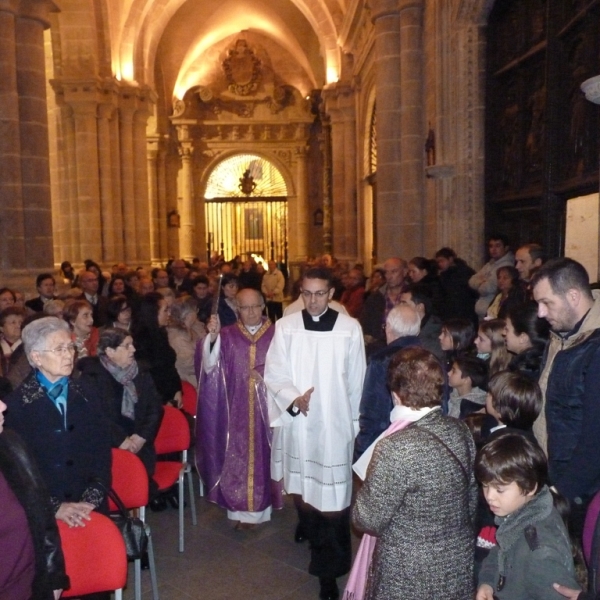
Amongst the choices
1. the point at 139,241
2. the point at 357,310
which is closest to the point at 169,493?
the point at 357,310

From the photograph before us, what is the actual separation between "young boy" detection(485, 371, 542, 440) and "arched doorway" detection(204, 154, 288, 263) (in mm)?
23578

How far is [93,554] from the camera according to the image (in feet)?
9.21

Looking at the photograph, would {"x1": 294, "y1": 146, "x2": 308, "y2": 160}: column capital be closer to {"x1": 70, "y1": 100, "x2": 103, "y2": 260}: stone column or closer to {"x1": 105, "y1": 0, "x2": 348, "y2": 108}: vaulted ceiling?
{"x1": 105, "y1": 0, "x2": 348, "y2": 108}: vaulted ceiling

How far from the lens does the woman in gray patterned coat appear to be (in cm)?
234

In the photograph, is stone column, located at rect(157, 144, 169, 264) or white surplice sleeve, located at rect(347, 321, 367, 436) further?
stone column, located at rect(157, 144, 169, 264)

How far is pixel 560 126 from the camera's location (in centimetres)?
613

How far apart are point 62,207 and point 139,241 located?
2.60 m

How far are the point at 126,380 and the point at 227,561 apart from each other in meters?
1.38

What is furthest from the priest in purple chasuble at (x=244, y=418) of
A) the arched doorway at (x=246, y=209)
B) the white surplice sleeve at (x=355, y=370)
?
the arched doorway at (x=246, y=209)

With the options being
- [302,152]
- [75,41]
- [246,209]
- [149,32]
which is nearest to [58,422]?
[75,41]

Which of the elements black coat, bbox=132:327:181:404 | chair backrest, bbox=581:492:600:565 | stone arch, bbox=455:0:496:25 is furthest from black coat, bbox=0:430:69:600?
stone arch, bbox=455:0:496:25

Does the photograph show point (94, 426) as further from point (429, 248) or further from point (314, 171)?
point (314, 171)

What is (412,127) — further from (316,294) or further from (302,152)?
(302,152)

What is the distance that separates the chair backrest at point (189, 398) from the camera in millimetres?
5453
